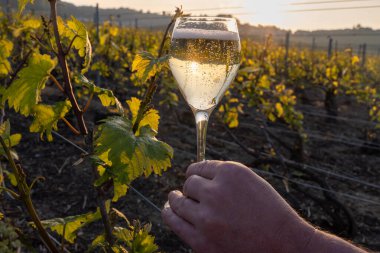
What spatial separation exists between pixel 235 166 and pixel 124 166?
37cm

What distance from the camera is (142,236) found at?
4.80ft

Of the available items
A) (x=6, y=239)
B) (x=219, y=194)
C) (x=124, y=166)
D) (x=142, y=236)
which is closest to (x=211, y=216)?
(x=219, y=194)

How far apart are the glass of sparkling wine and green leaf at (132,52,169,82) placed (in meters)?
0.05

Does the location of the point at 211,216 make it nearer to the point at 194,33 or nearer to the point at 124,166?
the point at 124,166

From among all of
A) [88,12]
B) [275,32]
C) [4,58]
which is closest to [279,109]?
[4,58]

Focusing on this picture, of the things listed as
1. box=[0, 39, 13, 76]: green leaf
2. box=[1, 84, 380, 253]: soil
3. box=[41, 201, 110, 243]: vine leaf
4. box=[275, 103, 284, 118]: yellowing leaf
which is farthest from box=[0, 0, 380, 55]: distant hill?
box=[41, 201, 110, 243]: vine leaf

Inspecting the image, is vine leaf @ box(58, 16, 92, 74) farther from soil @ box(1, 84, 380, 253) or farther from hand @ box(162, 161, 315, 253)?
soil @ box(1, 84, 380, 253)

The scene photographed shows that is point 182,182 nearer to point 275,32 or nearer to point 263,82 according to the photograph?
point 263,82

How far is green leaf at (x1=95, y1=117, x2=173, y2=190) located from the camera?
1229mm

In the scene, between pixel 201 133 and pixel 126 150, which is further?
pixel 201 133

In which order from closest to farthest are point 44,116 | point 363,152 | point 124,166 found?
point 124,166
point 44,116
point 363,152

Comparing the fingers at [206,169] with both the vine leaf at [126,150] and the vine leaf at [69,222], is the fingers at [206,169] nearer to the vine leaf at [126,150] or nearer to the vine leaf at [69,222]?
the vine leaf at [126,150]

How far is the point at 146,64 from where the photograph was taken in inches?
54.9

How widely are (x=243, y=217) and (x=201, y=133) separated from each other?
1.28 feet
